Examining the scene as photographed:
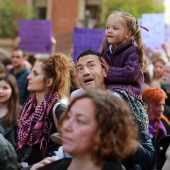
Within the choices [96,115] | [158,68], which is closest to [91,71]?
[96,115]

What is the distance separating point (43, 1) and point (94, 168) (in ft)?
104

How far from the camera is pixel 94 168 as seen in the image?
2562 mm

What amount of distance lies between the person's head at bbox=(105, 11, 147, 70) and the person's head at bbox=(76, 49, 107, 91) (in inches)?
6.2

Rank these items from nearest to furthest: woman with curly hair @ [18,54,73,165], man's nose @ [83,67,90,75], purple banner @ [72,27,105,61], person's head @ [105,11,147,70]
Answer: man's nose @ [83,67,90,75], person's head @ [105,11,147,70], woman with curly hair @ [18,54,73,165], purple banner @ [72,27,105,61]

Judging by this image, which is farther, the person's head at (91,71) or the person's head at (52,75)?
the person's head at (52,75)

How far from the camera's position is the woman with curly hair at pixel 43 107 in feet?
13.3

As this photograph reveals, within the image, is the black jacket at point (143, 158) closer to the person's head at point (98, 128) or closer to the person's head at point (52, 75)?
the person's head at point (98, 128)

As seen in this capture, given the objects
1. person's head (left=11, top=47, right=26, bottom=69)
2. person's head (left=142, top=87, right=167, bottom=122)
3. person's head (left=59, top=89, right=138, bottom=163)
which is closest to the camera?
person's head (left=59, top=89, right=138, bottom=163)

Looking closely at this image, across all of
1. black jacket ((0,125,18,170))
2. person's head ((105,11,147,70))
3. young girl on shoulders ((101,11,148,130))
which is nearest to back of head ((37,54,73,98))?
young girl on shoulders ((101,11,148,130))

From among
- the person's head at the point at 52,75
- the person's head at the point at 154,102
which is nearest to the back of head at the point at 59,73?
the person's head at the point at 52,75

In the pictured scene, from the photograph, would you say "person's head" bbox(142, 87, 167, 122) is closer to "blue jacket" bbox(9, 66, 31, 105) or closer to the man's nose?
the man's nose

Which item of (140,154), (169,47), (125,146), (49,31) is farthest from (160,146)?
(49,31)

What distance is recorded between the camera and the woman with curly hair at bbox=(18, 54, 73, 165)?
4043 millimetres

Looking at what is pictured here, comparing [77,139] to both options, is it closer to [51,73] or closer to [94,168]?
[94,168]
